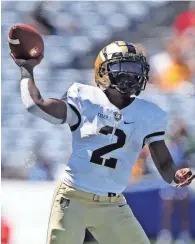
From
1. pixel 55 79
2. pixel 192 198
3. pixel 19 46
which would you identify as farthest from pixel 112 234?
pixel 55 79

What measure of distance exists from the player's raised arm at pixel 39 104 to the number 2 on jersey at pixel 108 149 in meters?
0.13

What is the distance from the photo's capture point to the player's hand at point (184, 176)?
286 cm

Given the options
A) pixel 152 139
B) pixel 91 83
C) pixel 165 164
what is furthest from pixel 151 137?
pixel 91 83

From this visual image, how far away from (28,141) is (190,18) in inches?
50.1

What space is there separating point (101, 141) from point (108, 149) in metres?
0.04

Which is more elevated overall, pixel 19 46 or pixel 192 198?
pixel 19 46

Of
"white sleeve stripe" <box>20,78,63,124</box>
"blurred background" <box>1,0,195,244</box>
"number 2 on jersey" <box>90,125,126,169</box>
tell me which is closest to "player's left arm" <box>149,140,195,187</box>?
"number 2 on jersey" <box>90,125,126,169</box>

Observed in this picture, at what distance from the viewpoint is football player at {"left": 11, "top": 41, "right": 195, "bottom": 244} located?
288 centimetres

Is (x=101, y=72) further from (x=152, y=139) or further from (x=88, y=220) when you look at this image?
(x=88, y=220)

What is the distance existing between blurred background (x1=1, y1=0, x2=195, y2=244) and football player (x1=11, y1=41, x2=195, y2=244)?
1666mm

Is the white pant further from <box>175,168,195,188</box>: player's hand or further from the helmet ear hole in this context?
the helmet ear hole

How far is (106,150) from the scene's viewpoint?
9.54 ft

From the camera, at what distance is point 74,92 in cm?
292

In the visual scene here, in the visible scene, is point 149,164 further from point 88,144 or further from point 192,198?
point 88,144
